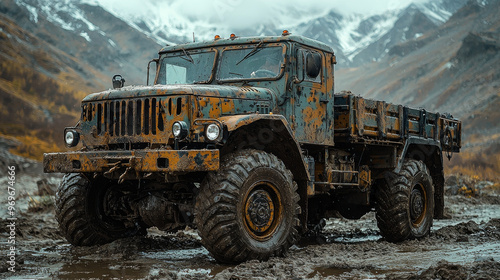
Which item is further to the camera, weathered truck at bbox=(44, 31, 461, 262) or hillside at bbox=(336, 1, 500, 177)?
hillside at bbox=(336, 1, 500, 177)

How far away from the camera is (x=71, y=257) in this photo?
7.93 meters

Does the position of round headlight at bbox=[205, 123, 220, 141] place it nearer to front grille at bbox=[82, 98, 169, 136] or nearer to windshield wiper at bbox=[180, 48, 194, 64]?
front grille at bbox=[82, 98, 169, 136]

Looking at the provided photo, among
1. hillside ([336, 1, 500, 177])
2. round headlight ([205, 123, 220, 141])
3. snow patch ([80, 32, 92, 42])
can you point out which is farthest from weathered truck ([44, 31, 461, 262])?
snow patch ([80, 32, 92, 42])

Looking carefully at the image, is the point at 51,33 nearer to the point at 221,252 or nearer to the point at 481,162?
the point at 481,162

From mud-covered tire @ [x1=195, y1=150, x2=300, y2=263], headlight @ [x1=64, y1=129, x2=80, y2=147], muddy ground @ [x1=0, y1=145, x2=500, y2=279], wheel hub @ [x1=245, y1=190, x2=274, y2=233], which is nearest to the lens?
muddy ground @ [x1=0, y1=145, x2=500, y2=279]

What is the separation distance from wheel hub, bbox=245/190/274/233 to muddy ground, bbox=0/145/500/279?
0.45 meters

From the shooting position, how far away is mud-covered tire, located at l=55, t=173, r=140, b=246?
8383mm

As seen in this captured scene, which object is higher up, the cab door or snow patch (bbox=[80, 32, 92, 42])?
snow patch (bbox=[80, 32, 92, 42])

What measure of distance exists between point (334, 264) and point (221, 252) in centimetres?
130

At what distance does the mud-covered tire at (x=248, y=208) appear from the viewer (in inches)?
275

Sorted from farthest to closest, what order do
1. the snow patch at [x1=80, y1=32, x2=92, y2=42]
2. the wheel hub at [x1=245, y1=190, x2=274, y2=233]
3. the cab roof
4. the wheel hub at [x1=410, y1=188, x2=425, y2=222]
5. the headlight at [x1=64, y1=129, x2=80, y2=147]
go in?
the snow patch at [x1=80, y1=32, x2=92, y2=42]
the wheel hub at [x1=410, y1=188, x2=425, y2=222]
the cab roof
the headlight at [x1=64, y1=129, x2=80, y2=147]
the wheel hub at [x1=245, y1=190, x2=274, y2=233]

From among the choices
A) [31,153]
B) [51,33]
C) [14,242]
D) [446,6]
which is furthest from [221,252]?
[446,6]

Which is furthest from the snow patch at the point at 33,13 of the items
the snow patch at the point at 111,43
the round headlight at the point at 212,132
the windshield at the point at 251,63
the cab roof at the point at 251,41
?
the round headlight at the point at 212,132

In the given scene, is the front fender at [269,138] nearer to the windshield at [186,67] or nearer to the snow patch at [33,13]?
the windshield at [186,67]
